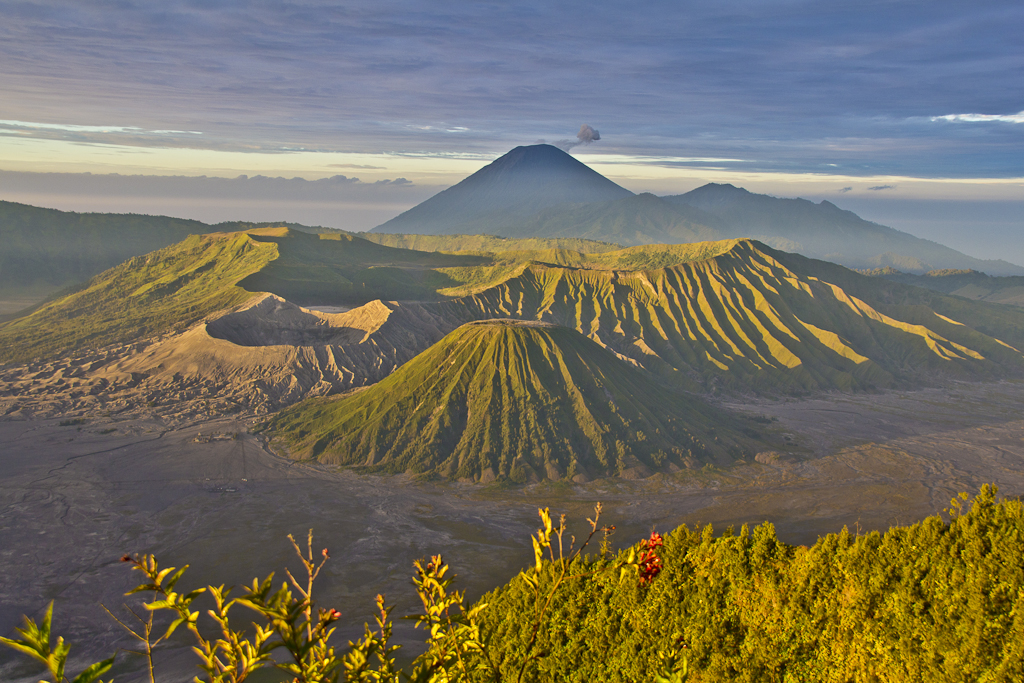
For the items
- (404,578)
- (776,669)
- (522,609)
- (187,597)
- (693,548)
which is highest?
(187,597)

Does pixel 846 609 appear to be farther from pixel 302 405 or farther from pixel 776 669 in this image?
pixel 302 405

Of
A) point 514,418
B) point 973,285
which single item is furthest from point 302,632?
point 973,285

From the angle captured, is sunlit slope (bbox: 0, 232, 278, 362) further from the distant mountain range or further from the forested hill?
the forested hill

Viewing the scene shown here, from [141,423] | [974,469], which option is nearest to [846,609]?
[974,469]

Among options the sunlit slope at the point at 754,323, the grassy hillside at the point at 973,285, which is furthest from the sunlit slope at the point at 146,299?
the grassy hillside at the point at 973,285

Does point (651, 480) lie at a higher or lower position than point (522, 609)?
lower

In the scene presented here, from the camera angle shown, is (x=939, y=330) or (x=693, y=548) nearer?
(x=693, y=548)

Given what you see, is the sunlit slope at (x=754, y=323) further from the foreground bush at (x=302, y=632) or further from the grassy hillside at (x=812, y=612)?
the foreground bush at (x=302, y=632)
